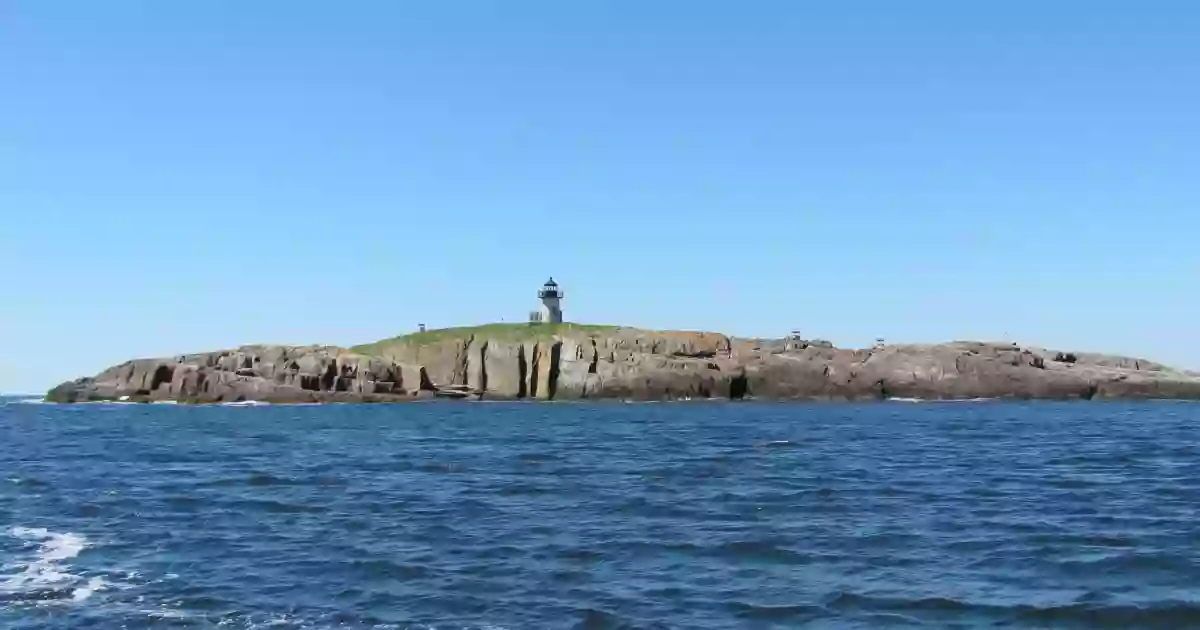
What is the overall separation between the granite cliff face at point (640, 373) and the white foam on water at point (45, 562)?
93.3m

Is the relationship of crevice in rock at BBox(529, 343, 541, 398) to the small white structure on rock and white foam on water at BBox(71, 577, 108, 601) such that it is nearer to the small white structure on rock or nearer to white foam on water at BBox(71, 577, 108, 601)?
the small white structure on rock

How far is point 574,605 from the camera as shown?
698 inches

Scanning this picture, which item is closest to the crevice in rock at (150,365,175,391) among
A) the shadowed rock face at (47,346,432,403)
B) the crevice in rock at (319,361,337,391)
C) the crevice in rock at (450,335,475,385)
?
the shadowed rock face at (47,346,432,403)

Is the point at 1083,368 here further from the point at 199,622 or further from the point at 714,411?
the point at 199,622

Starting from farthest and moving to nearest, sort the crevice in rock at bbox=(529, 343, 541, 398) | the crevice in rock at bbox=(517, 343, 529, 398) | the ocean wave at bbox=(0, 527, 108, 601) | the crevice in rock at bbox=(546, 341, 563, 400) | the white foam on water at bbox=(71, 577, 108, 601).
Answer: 1. the crevice in rock at bbox=(529, 343, 541, 398)
2. the crevice in rock at bbox=(517, 343, 529, 398)
3. the crevice in rock at bbox=(546, 341, 563, 400)
4. the ocean wave at bbox=(0, 527, 108, 601)
5. the white foam on water at bbox=(71, 577, 108, 601)

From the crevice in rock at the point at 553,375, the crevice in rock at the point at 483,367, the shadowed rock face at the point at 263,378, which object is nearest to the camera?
the shadowed rock face at the point at 263,378

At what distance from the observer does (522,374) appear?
124812mm

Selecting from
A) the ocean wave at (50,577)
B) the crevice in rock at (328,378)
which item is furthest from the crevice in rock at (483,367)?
the ocean wave at (50,577)

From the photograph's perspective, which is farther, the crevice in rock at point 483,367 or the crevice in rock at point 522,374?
the crevice in rock at point 483,367

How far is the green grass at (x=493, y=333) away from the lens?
131m

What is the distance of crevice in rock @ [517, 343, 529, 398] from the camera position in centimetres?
12419

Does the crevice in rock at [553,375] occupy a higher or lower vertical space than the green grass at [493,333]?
lower

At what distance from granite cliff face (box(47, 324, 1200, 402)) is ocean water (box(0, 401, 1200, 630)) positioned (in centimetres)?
6821

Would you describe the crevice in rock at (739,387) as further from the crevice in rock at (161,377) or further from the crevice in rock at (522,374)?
the crevice in rock at (161,377)
